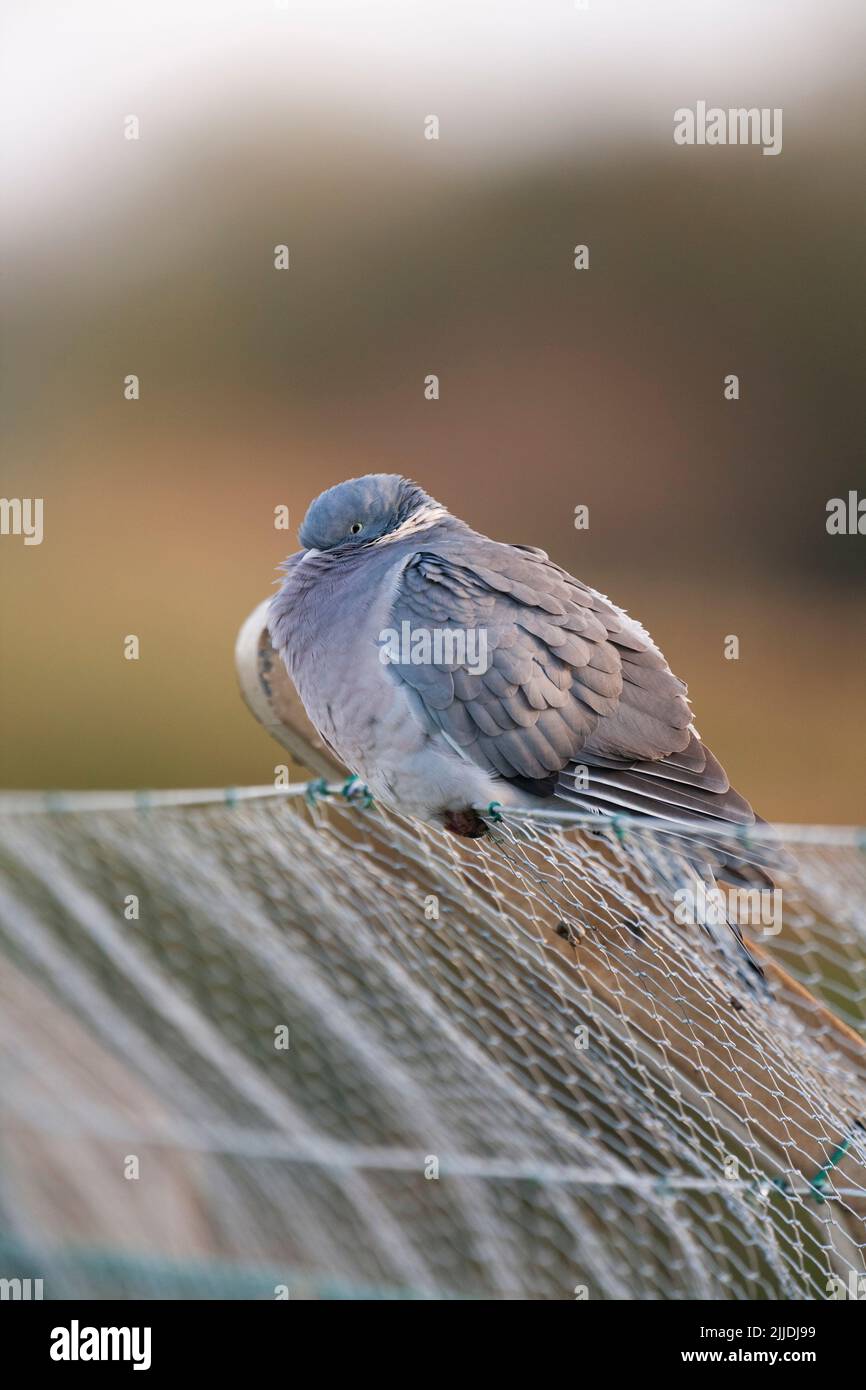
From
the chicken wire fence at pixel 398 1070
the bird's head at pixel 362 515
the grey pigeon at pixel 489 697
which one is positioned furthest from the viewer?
the bird's head at pixel 362 515

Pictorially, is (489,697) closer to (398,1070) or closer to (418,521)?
(418,521)

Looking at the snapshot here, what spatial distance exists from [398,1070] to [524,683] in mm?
726

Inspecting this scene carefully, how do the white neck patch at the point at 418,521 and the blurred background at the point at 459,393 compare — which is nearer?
the white neck patch at the point at 418,521

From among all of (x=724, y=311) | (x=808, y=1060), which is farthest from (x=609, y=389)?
(x=808, y=1060)

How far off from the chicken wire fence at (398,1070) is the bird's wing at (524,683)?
14 cm

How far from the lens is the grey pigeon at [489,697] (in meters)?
1.60

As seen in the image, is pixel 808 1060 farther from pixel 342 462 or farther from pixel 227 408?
pixel 227 408

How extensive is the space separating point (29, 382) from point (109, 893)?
14.6ft

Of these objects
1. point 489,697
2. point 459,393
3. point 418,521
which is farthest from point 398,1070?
point 459,393

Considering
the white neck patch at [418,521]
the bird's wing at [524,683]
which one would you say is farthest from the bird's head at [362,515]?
the bird's wing at [524,683]

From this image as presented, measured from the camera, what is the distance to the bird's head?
174 cm

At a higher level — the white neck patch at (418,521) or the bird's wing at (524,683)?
the white neck patch at (418,521)

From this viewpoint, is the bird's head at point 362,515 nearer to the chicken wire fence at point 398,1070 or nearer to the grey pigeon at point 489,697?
the grey pigeon at point 489,697

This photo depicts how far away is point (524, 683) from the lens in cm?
161
